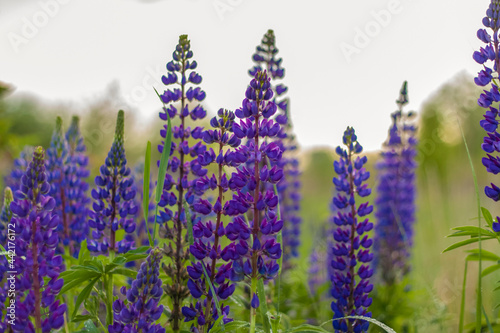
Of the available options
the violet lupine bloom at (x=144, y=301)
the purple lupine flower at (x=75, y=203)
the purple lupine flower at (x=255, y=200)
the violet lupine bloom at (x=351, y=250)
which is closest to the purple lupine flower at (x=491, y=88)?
the violet lupine bloom at (x=351, y=250)

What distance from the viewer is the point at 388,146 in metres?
5.53

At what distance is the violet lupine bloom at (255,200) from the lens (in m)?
2.17

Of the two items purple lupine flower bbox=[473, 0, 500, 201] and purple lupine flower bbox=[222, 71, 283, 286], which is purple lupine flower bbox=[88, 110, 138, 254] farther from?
purple lupine flower bbox=[473, 0, 500, 201]

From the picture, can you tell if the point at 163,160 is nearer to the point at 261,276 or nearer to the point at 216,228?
the point at 216,228

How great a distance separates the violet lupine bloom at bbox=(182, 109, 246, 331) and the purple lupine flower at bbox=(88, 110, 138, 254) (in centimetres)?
47

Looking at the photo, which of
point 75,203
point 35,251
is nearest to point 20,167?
point 75,203

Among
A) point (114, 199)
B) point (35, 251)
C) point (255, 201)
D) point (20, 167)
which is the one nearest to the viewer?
point (35, 251)

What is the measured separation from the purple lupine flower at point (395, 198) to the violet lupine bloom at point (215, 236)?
3.36 m

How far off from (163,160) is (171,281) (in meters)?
0.71

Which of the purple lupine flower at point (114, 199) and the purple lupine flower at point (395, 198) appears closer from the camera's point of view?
the purple lupine flower at point (114, 199)

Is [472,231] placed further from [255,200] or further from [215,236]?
[215,236]

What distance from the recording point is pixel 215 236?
231cm

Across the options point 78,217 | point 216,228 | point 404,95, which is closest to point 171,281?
point 216,228

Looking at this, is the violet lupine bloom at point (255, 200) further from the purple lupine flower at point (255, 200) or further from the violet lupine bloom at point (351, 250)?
the violet lupine bloom at point (351, 250)
